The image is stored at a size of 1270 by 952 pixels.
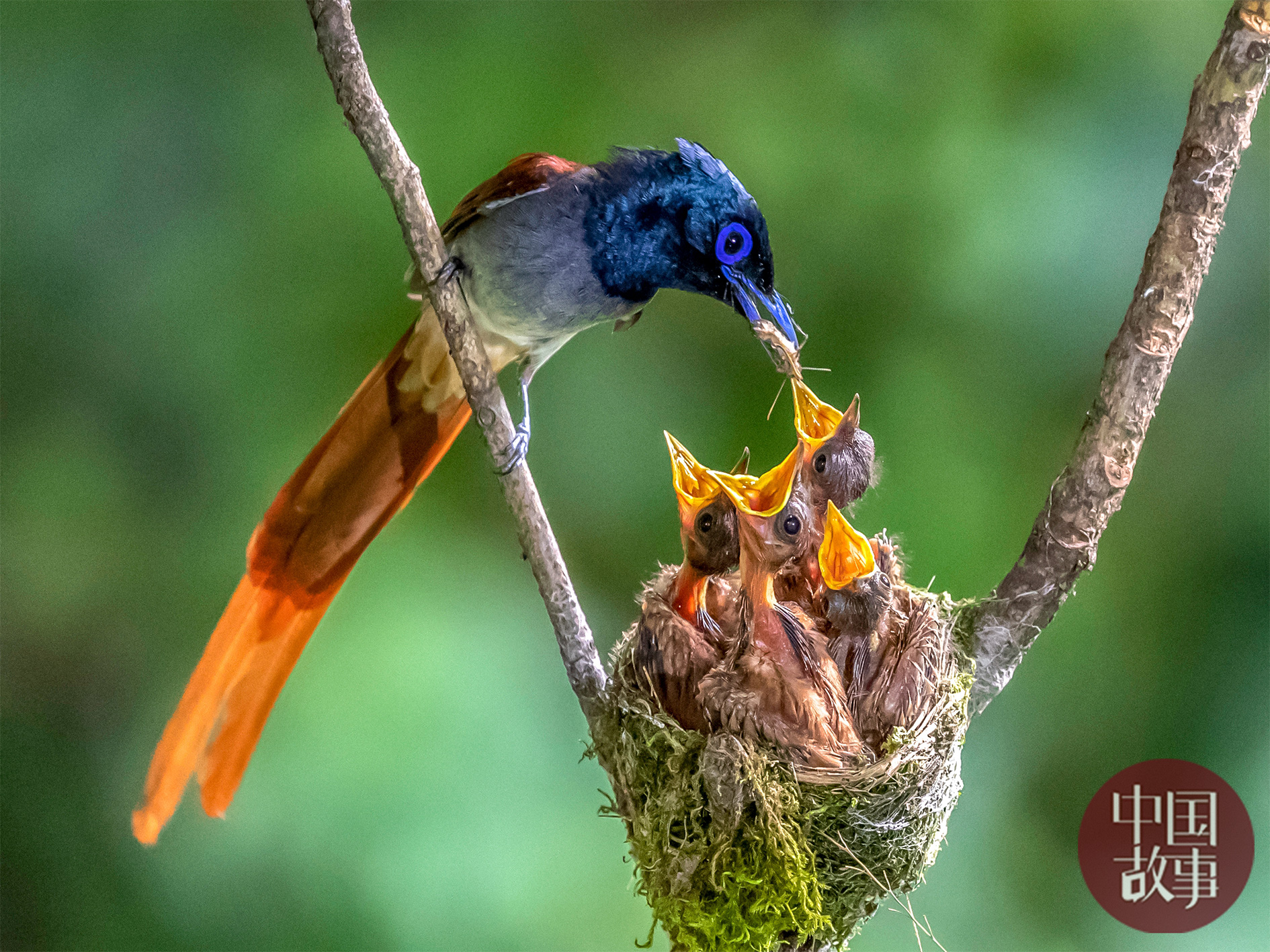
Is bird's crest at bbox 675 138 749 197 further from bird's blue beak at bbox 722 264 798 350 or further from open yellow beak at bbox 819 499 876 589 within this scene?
open yellow beak at bbox 819 499 876 589

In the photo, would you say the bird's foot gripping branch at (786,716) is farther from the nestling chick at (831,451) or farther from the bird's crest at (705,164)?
the bird's crest at (705,164)

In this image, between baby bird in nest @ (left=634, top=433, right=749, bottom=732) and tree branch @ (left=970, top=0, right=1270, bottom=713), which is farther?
baby bird in nest @ (left=634, top=433, right=749, bottom=732)

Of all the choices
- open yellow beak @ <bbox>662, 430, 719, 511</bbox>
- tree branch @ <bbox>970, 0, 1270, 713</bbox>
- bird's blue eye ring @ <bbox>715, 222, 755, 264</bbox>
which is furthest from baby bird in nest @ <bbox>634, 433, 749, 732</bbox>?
tree branch @ <bbox>970, 0, 1270, 713</bbox>

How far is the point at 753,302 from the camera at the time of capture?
1.25m

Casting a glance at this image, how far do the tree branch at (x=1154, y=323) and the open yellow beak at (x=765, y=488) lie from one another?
29 cm

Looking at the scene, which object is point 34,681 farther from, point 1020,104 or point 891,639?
point 1020,104

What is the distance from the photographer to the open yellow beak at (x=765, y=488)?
4.03ft

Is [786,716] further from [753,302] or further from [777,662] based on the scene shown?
[753,302]

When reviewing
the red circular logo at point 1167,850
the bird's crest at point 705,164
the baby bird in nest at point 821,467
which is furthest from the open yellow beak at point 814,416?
the red circular logo at point 1167,850

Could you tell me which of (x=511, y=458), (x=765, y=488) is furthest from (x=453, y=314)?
(x=765, y=488)

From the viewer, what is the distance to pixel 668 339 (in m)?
2.02

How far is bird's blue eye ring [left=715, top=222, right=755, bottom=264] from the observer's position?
4.08 ft

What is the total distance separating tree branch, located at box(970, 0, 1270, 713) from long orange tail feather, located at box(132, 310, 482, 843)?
32.7 inches

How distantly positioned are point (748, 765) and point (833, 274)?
1160mm
